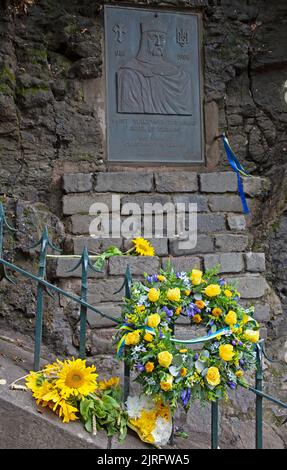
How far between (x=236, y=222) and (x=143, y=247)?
76 cm

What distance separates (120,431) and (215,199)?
2.24 m

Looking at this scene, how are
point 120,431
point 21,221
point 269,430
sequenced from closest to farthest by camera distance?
point 120,431
point 269,430
point 21,221

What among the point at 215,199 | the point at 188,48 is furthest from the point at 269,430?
the point at 188,48

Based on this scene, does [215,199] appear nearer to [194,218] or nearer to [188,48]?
[194,218]

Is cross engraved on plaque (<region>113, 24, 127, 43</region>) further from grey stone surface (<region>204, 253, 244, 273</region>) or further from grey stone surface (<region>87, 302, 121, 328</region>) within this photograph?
grey stone surface (<region>87, 302, 121, 328</region>)

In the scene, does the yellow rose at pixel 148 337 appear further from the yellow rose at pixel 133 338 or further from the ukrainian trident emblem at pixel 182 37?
the ukrainian trident emblem at pixel 182 37

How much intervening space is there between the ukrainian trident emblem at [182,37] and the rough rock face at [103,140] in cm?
15

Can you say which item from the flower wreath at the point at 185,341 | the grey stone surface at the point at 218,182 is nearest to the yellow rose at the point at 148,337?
the flower wreath at the point at 185,341

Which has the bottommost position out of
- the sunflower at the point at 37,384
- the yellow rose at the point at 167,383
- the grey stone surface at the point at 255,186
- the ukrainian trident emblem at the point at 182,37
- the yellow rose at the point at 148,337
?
the sunflower at the point at 37,384

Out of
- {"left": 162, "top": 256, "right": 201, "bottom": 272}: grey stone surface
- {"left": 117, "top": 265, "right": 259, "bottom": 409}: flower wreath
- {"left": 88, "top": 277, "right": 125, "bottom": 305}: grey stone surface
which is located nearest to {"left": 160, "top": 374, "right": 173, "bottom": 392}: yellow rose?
{"left": 117, "top": 265, "right": 259, "bottom": 409}: flower wreath

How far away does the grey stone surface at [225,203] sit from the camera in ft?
13.7

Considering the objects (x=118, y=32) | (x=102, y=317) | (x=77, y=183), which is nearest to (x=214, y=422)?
(x=102, y=317)

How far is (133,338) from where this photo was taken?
227 cm

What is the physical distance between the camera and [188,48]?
448 cm
